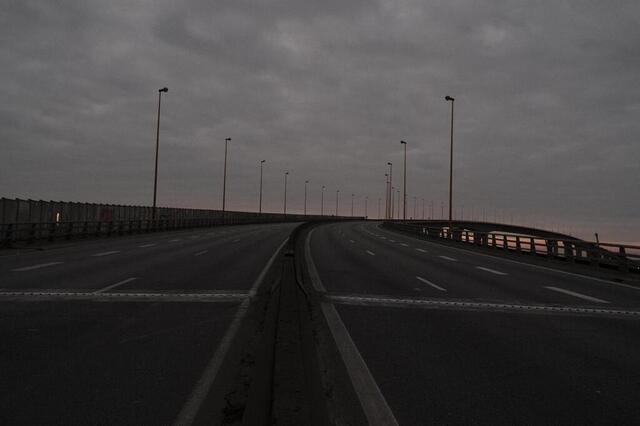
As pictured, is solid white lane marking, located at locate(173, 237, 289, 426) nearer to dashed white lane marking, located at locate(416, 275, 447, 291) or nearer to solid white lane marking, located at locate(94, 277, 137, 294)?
solid white lane marking, located at locate(94, 277, 137, 294)

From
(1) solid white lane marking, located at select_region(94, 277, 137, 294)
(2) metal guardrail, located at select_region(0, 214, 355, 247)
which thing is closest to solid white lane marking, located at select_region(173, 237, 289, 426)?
(1) solid white lane marking, located at select_region(94, 277, 137, 294)

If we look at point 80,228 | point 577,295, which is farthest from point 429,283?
point 80,228

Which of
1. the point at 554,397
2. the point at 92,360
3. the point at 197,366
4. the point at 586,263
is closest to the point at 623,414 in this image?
the point at 554,397

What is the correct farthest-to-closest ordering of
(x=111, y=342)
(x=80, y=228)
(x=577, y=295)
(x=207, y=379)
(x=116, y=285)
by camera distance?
(x=80, y=228) → (x=577, y=295) → (x=116, y=285) → (x=111, y=342) → (x=207, y=379)

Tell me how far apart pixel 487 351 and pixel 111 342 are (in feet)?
16.0

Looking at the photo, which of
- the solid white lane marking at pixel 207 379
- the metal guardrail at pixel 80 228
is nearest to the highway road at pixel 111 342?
the solid white lane marking at pixel 207 379

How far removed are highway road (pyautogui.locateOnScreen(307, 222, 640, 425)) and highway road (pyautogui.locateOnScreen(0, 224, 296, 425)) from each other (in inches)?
71.3

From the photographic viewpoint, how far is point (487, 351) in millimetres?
6699

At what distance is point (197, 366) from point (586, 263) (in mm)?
21907

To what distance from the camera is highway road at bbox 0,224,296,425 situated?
4.48 meters

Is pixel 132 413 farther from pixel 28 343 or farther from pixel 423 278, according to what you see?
pixel 423 278

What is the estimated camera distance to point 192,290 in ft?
37.3

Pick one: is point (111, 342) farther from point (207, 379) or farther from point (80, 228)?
point (80, 228)

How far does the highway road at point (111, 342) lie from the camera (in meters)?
4.48
